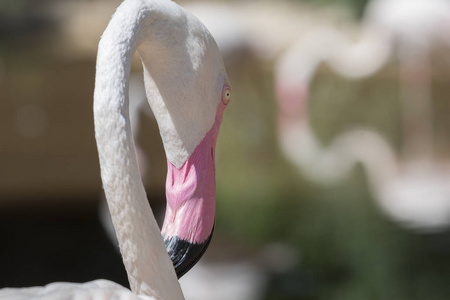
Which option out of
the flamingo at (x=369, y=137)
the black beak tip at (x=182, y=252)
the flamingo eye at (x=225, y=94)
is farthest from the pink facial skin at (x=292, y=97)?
the black beak tip at (x=182, y=252)

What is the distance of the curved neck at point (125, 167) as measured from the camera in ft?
3.48

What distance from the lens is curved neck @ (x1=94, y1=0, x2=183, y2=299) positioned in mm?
1062

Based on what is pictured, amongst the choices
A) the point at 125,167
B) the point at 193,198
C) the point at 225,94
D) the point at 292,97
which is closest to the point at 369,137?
the point at 292,97

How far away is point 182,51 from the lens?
1.20 meters

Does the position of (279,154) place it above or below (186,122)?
below

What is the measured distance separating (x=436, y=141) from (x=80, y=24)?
12.8 ft

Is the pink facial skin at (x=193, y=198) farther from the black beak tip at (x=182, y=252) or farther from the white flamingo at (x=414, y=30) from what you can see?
the white flamingo at (x=414, y=30)

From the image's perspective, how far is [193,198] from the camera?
3.90 feet

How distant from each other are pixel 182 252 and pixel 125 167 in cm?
18

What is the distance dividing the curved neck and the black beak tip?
4cm

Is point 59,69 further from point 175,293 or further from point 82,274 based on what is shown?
point 175,293

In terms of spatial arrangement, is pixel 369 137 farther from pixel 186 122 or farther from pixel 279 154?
pixel 186 122

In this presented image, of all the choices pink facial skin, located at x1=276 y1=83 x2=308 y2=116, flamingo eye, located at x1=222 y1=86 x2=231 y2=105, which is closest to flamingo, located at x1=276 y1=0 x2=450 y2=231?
pink facial skin, located at x1=276 y1=83 x2=308 y2=116

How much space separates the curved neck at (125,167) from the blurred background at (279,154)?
8.20 ft
